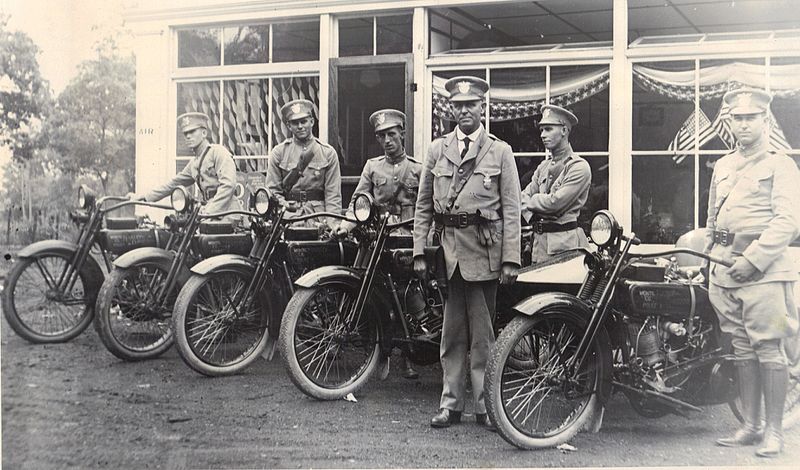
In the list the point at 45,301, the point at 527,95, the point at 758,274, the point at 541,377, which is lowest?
the point at 541,377

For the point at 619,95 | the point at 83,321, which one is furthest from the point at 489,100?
the point at 83,321

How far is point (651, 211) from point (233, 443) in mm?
2296

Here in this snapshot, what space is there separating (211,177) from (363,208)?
985 mm

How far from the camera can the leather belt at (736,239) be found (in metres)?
2.85

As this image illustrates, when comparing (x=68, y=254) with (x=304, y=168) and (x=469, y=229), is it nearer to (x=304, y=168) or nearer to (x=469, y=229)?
(x=304, y=168)

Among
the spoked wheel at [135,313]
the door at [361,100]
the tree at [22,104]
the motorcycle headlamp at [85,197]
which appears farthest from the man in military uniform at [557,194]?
the tree at [22,104]

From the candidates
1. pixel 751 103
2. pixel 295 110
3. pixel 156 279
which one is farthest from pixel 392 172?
pixel 751 103

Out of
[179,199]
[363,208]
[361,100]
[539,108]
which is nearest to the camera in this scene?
[363,208]

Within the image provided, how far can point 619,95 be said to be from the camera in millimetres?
3793

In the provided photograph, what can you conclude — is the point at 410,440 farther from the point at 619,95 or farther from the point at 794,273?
the point at 619,95

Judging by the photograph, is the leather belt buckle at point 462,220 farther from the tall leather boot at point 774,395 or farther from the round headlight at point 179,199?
the round headlight at point 179,199

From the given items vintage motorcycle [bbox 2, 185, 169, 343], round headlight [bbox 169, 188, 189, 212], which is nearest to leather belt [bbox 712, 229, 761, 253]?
round headlight [bbox 169, 188, 189, 212]

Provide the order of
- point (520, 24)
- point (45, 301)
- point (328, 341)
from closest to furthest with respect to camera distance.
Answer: point (328, 341)
point (45, 301)
point (520, 24)

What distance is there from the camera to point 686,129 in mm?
3504
